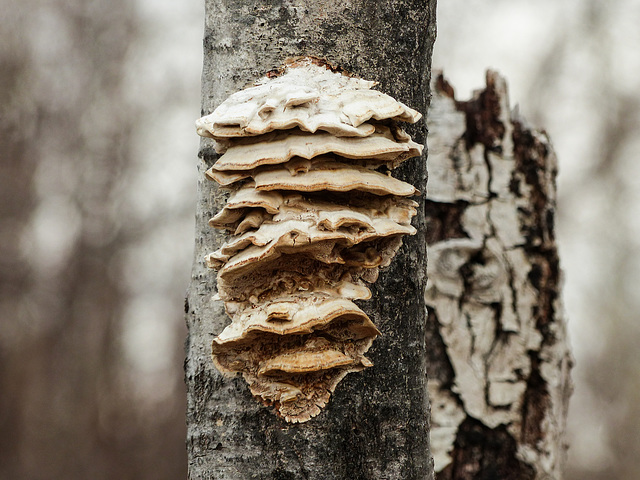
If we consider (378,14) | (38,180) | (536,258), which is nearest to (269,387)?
(378,14)

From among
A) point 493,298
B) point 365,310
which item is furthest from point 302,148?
point 493,298

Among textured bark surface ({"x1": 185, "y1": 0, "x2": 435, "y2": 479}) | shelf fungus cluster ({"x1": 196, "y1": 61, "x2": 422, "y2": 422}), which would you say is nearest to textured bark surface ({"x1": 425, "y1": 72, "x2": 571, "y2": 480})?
textured bark surface ({"x1": 185, "y1": 0, "x2": 435, "y2": 479})

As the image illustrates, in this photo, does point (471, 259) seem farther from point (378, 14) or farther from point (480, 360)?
point (378, 14)

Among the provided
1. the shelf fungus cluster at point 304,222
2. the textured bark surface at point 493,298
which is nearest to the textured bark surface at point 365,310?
the shelf fungus cluster at point 304,222

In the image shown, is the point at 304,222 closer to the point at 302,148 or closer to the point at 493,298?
the point at 302,148

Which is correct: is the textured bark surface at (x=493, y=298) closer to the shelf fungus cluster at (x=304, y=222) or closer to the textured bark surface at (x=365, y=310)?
the textured bark surface at (x=365, y=310)

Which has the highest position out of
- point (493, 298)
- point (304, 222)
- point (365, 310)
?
point (493, 298)

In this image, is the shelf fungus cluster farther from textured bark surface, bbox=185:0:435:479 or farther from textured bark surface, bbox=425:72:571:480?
textured bark surface, bbox=425:72:571:480
